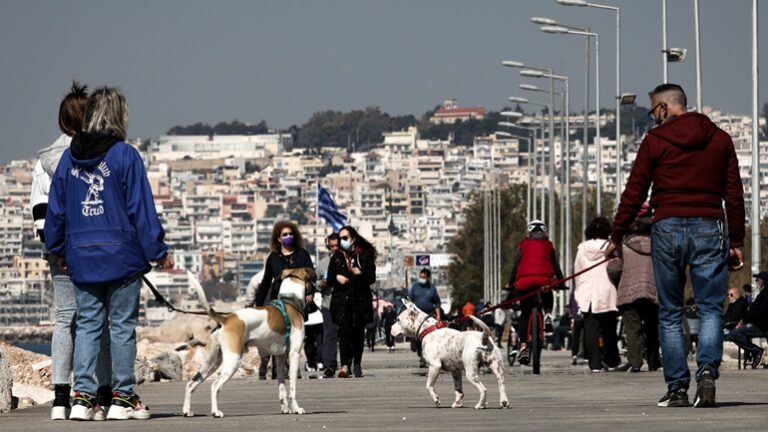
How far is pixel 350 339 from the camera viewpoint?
2412cm

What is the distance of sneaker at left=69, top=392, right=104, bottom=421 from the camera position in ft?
44.4

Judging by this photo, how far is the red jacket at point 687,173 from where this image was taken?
14130 mm

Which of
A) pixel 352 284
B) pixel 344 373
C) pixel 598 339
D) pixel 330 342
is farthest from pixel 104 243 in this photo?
pixel 330 342

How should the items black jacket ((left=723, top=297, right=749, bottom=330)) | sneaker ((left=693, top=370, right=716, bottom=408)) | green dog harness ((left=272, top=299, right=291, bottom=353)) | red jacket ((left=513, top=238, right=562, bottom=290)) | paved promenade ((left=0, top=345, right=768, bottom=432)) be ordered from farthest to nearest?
1. black jacket ((left=723, top=297, right=749, bottom=330))
2. red jacket ((left=513, top=238, right=562, bottom=290))
3. green dog harness ((left=272, top=299, right=291, bottom=353))
4. sneaker ((left=693, top=370, right=716, bottom=408))
5. paved promenade ((left=0, top=345, right=768, bottom=432))

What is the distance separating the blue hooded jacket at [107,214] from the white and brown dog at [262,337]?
0.47m

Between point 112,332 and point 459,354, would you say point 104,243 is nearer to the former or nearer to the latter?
point 112,332

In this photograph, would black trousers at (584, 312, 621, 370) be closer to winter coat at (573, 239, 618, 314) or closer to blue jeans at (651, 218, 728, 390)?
winter coat at (573, 239, 618, 314)

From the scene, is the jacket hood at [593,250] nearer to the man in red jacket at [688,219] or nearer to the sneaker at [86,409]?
the man in red jacket at [688,219]

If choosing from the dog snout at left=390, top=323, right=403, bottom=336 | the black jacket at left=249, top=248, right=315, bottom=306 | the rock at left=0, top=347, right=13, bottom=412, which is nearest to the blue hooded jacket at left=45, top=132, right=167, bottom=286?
the rock at left=0, top=347, right=13, bottom=412

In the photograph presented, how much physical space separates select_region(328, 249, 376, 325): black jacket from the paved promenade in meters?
2.62

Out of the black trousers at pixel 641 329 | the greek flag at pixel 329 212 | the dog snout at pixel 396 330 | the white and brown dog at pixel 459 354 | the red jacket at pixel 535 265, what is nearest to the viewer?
the white and brown dog at pixel 459 354

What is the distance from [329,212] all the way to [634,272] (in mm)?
42484

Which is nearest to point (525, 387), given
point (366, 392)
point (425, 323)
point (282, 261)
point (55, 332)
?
point (366, 392)

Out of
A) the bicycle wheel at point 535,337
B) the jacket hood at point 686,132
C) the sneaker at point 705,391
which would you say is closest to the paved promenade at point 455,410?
the sneaker at point 705,391
